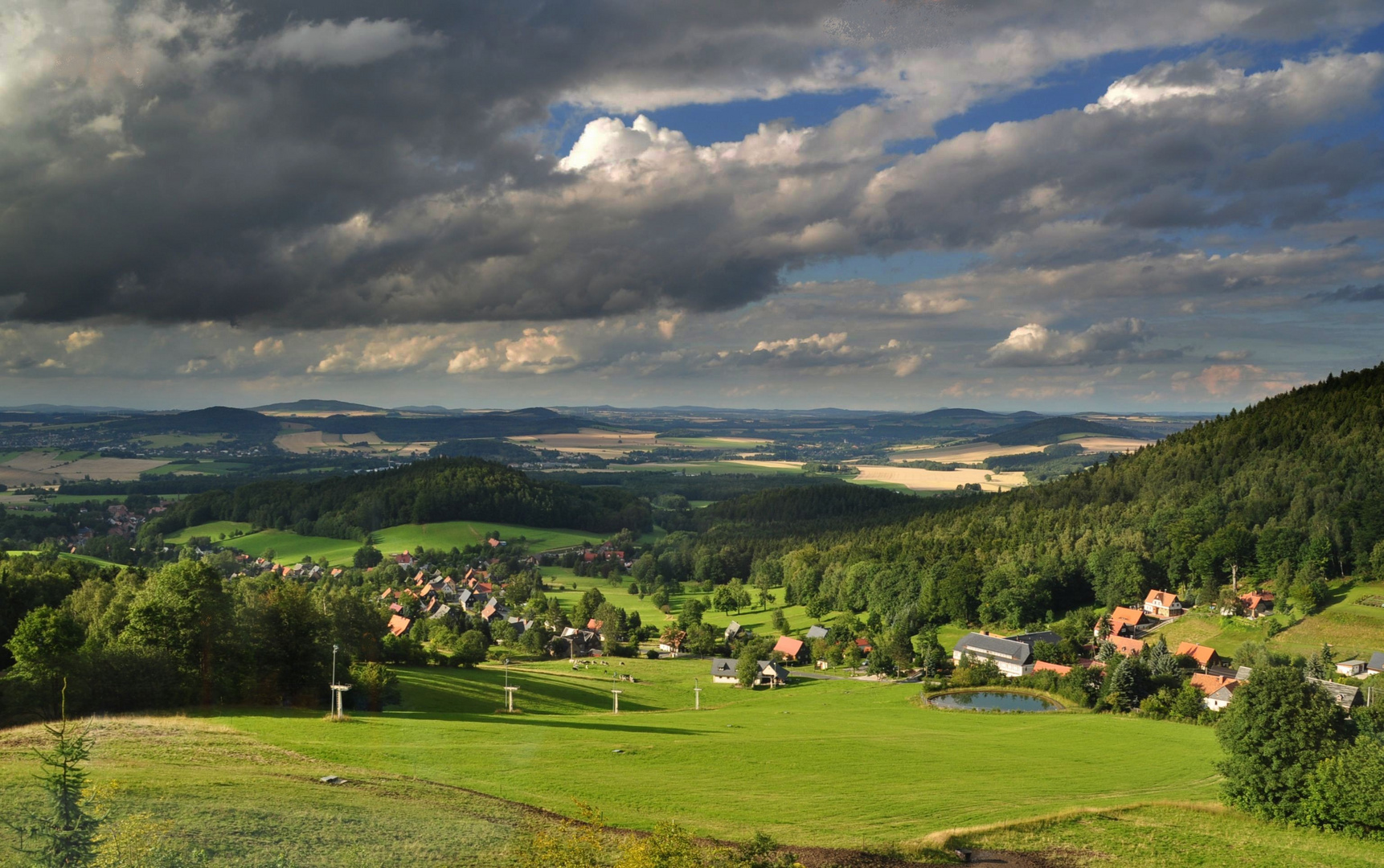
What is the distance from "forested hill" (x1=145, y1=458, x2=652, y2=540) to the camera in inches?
6009

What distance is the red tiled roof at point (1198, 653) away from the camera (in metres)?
62.9

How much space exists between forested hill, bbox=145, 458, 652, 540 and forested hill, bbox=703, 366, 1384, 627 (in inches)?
2380

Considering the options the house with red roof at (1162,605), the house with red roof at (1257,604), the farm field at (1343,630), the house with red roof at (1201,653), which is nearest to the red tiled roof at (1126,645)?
the house with red roof at (1201,653)

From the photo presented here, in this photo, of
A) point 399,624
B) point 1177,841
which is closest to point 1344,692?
point 1177,841

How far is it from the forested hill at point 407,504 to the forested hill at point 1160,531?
6046cm

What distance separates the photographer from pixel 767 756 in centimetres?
3569

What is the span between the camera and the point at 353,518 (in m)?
150

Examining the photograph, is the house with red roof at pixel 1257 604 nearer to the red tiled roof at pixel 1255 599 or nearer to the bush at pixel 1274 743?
the red tiled roof at pixel 1255 599

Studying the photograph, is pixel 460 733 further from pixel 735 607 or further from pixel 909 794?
pixel 735 607

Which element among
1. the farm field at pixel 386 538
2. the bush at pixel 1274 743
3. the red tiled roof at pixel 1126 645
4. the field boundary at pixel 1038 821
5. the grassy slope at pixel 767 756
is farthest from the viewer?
the farm field at pixel 386 538

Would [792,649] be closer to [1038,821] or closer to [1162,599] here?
[1162,599]

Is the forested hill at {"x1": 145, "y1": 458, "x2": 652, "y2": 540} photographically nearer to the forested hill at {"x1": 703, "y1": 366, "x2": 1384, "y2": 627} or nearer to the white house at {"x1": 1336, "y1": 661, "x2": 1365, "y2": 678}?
the forested hill at {"x1": 703, "y1": 366, "x2": 1384, "y2": 627}

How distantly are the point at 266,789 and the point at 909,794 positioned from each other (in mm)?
21816

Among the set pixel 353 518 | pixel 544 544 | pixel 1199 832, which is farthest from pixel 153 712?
pixel 353 518
